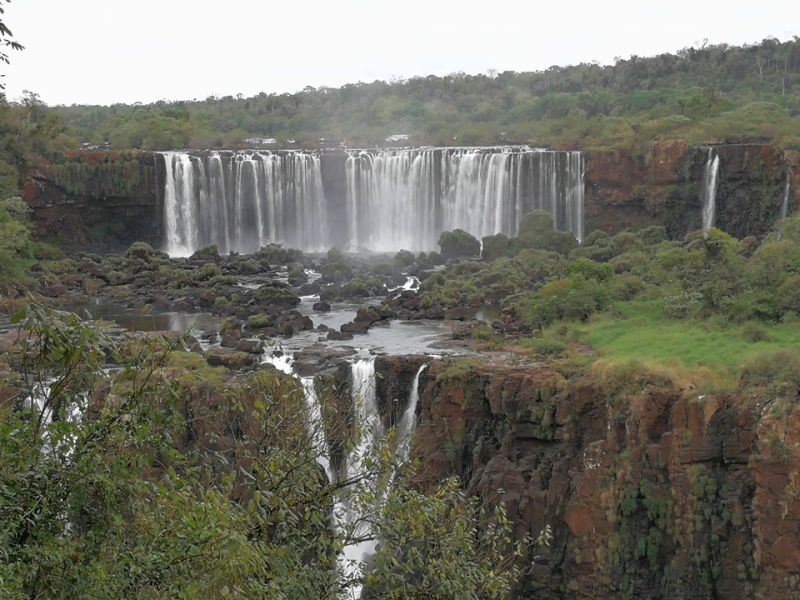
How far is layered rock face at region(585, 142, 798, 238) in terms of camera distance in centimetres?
4156

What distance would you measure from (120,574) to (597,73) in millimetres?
83411

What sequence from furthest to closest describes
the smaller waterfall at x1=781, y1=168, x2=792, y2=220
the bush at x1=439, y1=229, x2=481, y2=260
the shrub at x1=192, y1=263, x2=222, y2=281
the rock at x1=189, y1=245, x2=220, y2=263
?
the rock at x1=189, y1=245, x2=220, y2=263 < the bush at x1=439, y1=229, x2=481, y2=260 < the smaller waterfall at x1=781, y1=168, x2=792, y2=220 < the shrub at x1=192, y1=263, x2=222, y2=281

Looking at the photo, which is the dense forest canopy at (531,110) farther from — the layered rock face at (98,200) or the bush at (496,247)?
the layered rock face at (98,200)

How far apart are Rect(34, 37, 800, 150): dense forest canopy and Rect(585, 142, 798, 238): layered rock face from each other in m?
1.26

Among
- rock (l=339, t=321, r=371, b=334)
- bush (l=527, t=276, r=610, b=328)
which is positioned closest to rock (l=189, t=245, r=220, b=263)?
rock (l=339, t=321, r=371, b=334)

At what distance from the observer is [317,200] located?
51.4 m

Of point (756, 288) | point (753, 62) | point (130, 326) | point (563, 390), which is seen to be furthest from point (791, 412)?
point (753, 62)

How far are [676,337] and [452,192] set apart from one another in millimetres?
26928

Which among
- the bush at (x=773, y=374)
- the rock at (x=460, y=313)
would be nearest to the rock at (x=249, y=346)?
the rock at (x=460, y=313)

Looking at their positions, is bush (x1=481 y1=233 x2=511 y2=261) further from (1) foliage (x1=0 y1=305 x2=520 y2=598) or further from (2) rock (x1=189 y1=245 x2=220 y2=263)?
(1) foliage (x1=0 y1=305 x2=520 y2=598)

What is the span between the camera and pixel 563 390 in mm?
20766

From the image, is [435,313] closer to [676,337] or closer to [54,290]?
[676,337]

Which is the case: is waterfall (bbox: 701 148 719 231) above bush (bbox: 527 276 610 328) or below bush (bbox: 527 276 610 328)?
above

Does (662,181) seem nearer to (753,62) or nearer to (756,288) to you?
(756,288)
